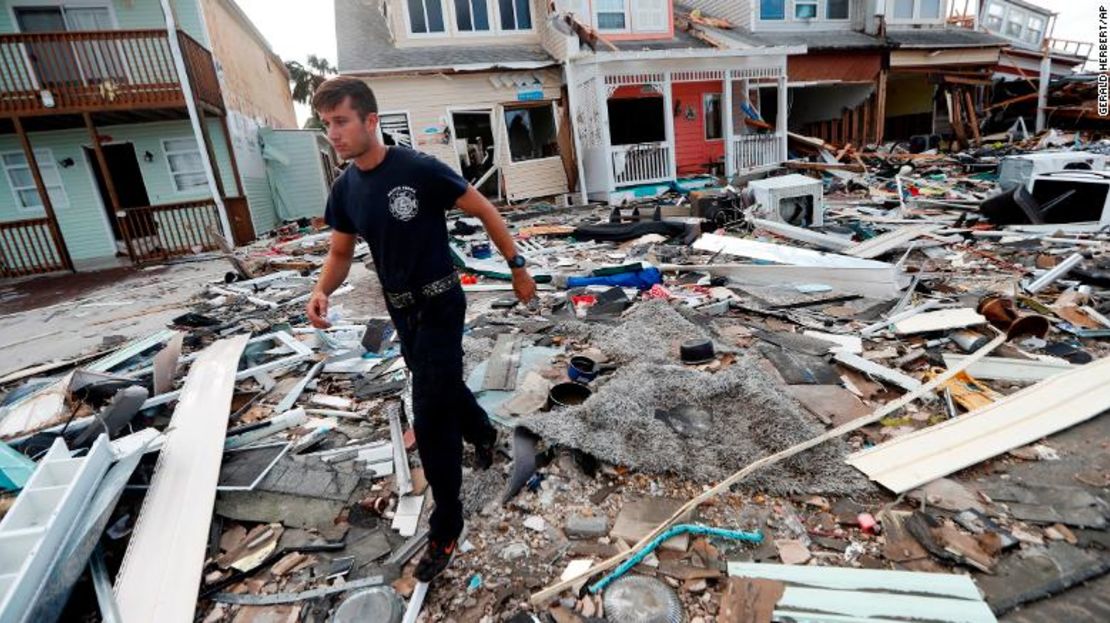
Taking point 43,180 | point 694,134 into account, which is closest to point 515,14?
point 694,134

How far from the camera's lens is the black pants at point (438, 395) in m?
2.10

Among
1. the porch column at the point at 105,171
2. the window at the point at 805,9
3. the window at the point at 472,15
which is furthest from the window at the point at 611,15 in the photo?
the porch column at the point at 105,171

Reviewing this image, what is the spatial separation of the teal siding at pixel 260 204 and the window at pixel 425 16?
250 inches

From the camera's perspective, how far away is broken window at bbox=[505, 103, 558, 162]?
47.8ft

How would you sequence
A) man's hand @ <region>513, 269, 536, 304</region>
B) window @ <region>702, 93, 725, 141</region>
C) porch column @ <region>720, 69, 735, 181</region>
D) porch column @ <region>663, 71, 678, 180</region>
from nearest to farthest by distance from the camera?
1. man's hand @ <region>513, 269, 536, 304</region>
2. porch column @ <region>663, 71, 678, 180</region>
3. porch column @ <region>720, 69, 735, 181</region>
4. window @ <region>702, 93, 725, 141</region>

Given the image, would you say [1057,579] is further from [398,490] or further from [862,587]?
[398,490]

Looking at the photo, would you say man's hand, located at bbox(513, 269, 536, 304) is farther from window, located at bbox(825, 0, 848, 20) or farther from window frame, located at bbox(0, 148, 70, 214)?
window, located at bbox(825, 0, 848, 20)

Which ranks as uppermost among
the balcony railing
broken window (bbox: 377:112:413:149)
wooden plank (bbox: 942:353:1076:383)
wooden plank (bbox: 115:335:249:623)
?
the balcony railing

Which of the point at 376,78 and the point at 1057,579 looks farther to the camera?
the point at 376,78

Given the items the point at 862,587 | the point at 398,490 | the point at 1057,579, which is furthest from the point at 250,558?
the point at 1057,579

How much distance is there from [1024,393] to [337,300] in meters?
6.90

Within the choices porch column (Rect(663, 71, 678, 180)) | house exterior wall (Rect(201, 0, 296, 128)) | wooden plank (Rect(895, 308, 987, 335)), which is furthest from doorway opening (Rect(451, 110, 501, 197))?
wooden plank (Rect(895, 308, 987, 335))

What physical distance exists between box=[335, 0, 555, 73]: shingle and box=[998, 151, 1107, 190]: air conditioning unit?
416 inches

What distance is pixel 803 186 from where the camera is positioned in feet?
27.7
